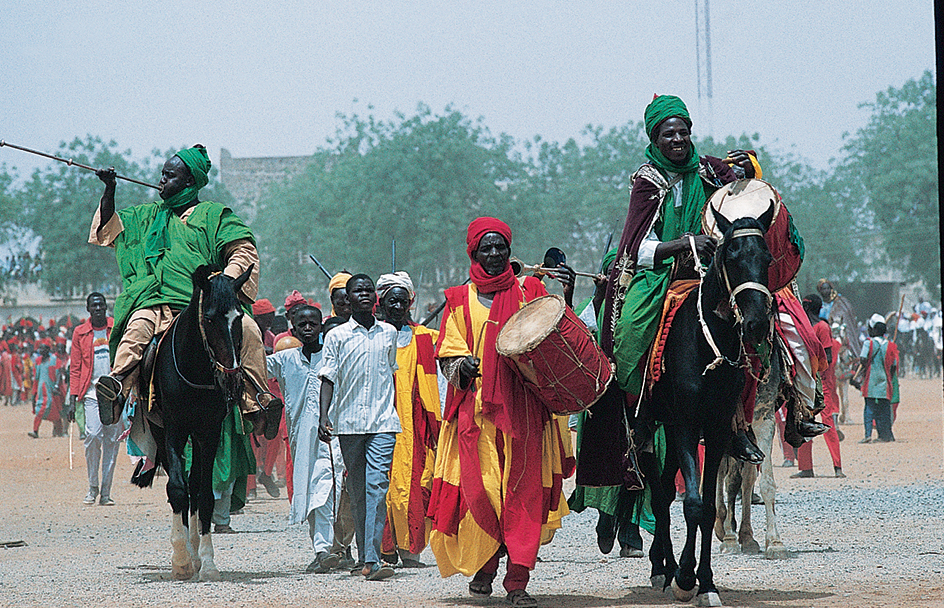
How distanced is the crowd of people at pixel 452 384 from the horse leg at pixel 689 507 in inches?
13.6

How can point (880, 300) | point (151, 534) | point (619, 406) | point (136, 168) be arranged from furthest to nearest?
point (136, 168), point (880, 300), point (151, 534), point (619, 406)

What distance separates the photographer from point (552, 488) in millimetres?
7285

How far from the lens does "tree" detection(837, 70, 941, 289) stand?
6159 cm

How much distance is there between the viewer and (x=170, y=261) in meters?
9.13

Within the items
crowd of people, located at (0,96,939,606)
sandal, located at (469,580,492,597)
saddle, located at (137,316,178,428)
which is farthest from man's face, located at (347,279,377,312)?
sandal, located at (469,580,492,597)

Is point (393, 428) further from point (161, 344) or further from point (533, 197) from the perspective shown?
point (533, 197)

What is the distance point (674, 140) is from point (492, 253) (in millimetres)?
1369

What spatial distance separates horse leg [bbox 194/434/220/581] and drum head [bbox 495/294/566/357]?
284 centimetres

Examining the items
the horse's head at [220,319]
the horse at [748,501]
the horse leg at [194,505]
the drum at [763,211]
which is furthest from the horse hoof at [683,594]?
the horse leg at [194,505]

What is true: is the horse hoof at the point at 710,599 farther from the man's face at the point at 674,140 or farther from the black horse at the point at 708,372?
the man's face at the point at 674,140

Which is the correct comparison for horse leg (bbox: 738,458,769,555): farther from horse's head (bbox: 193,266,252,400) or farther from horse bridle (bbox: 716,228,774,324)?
horse's head (bbox: 193,266,252,400)

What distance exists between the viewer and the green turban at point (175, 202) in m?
9.19

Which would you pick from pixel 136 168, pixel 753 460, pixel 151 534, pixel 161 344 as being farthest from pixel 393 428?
pixel 136 168

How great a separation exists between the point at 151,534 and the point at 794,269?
7.52 m
